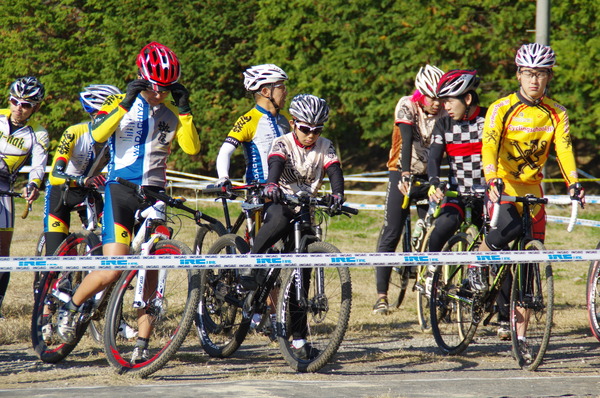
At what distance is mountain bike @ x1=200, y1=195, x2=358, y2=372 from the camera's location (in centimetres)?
639

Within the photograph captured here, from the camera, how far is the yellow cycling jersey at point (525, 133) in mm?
7035

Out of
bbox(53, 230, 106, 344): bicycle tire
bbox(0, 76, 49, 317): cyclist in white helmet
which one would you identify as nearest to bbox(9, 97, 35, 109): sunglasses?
bbox(0, 76, 49, 317): cyclist in white helmet

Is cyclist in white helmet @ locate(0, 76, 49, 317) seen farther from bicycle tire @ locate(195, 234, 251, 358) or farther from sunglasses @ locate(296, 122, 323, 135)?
sunglasses @ locate(296, 122, 323, 135)

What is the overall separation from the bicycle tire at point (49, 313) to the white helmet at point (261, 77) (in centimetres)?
216

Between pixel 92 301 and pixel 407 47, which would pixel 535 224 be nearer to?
pixel 92 301

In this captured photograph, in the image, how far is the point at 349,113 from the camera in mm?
19531

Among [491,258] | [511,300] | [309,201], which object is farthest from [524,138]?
[309,201]

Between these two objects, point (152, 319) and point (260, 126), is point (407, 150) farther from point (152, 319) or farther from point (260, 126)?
point (152, 319)

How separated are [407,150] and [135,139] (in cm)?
279

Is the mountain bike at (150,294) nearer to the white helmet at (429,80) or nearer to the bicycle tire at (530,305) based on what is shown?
the bicycle tire at (530,305)

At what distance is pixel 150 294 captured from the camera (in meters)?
6.45

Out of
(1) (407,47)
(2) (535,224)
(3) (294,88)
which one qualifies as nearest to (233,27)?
(3) (294,88)

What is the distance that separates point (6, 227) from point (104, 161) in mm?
1029

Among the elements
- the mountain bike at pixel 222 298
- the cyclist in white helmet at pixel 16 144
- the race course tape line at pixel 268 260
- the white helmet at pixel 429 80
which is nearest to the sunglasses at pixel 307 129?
the mountain bike at pixel 222 298
